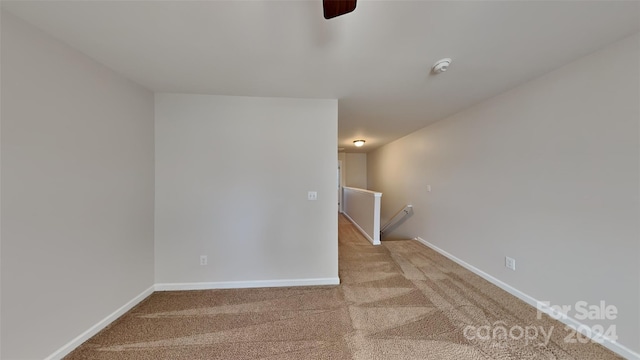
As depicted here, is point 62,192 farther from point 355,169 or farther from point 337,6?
point 355,169

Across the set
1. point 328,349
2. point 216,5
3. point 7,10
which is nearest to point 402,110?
point 216,5

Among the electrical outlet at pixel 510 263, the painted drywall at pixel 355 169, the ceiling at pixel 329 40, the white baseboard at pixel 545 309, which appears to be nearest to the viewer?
the ceiling at pixel 329 40

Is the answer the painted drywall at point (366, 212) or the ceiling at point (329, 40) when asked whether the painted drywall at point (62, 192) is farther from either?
the painted drywall at point (366, 212)

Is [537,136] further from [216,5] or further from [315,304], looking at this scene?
[216,5]

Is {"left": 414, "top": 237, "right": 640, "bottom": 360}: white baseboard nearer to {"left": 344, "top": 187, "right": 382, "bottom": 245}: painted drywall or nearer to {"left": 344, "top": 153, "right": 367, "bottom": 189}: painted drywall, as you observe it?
{"left": 344, "top": 187, "right": 382, "bottom": 245}: painted drywall

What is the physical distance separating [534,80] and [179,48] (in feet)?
10.4

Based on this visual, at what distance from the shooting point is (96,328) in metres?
1.78

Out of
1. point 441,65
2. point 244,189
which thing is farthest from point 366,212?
point 441,65

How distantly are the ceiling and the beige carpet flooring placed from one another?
2213mm

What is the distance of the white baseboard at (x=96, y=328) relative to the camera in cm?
152

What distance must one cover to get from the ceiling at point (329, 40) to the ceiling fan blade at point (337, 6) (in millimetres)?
349

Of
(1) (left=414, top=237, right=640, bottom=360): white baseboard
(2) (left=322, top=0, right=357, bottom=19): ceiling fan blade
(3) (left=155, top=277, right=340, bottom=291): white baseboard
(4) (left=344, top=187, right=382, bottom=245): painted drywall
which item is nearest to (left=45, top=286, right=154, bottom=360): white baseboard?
(3) (left=155, top=277, right=340, bottom=291): white baseboard

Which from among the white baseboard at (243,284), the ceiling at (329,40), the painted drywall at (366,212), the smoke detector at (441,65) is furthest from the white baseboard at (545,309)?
the smoke detector at (441,65)

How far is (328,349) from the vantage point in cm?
160
